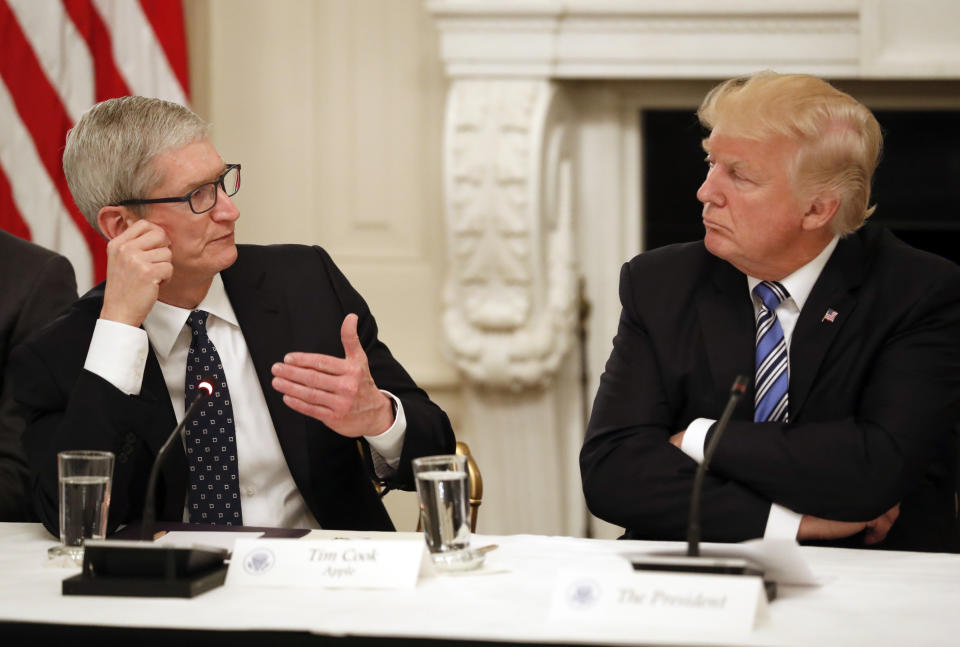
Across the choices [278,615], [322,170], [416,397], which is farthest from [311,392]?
[322,170]

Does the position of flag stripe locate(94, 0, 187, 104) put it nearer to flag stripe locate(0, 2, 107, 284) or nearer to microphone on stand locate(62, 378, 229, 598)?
flag stripe locate(0, 2, 107, 284)

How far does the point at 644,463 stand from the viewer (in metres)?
2.30

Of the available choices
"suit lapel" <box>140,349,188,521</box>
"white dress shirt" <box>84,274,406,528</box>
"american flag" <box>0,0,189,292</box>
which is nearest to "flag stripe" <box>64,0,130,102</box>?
"american flag" <box>0,0,189,292</box>

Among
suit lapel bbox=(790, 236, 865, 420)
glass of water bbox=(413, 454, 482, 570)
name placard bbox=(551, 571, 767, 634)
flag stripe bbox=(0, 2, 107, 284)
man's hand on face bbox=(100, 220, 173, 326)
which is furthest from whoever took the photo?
flag stripe bbox=(0, 2, 107, 284)

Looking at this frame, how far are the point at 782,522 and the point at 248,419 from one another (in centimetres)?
104

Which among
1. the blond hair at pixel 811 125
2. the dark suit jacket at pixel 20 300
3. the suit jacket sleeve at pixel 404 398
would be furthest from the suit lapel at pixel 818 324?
the dark suit jacket at pixel 20 300

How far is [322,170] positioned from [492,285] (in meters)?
0.73

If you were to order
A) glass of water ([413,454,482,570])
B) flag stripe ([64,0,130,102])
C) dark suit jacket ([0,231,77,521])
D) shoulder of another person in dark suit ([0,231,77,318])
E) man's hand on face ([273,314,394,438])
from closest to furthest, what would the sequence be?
glass of water ([413,454,482,570]), man's hand on face ([273,314,394,438]), dark suit jacket ([0,231,77,521]), shoulder of another person in dark suit ([0,231,77,318]), flag stripe ([64,0,130,102])

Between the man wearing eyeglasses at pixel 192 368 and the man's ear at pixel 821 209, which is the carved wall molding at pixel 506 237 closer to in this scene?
the man wearing eyeglasses at pixel 192 368

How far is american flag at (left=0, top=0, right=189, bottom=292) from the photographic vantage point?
12.3 ft

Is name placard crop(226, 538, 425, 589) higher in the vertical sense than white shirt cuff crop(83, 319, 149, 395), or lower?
lower

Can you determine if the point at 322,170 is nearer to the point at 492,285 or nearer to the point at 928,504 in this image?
the point at 492,285

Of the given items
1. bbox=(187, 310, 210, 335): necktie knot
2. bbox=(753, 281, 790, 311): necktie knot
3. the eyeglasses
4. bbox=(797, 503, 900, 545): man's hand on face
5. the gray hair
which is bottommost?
bbox=(797, 503, 900, 545): man's hand on face

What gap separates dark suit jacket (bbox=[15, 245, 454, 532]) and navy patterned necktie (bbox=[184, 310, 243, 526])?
4cm
